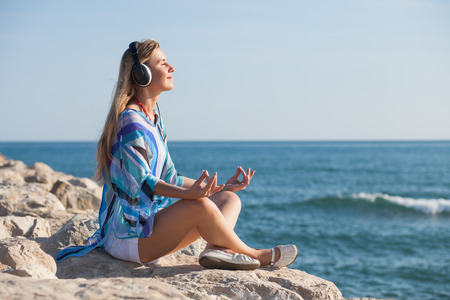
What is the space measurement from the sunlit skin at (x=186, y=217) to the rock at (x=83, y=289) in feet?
3.81

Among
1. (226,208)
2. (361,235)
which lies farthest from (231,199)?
(361,235)

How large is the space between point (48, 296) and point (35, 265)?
2.87ft

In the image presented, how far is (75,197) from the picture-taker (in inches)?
277

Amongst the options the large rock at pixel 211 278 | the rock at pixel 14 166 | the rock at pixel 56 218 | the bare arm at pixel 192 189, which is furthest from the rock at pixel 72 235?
the rock at pixel 14 166

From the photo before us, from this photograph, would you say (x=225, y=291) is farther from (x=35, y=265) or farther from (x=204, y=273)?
(x=35, y=265)

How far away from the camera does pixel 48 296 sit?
6.89 feet

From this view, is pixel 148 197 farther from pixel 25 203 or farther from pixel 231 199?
pixel 25 203

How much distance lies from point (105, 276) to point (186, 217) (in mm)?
601

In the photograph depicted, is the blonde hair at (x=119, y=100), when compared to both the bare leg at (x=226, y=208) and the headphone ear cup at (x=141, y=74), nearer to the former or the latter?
the headphone ear cup at (x=141, y=74)

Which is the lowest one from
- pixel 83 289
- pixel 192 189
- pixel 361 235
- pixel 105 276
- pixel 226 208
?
pixel 361 235

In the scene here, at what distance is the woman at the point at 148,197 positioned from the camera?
3.57 metres

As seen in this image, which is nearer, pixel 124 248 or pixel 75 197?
pixel 124 248

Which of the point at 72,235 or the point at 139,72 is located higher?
the point at 139,72

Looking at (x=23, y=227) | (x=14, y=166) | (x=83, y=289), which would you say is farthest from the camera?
(x=14, y=166)
